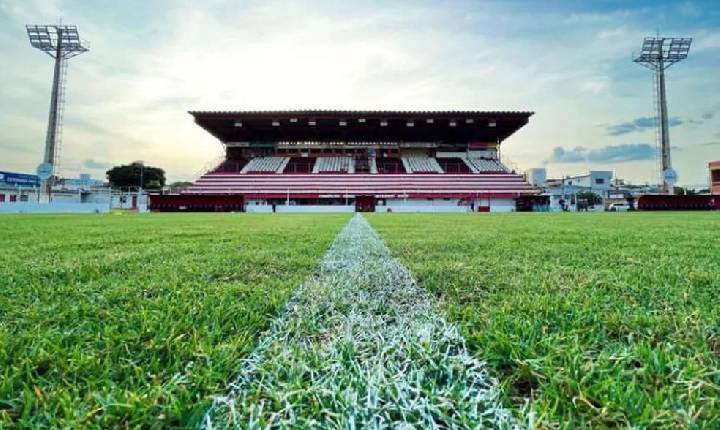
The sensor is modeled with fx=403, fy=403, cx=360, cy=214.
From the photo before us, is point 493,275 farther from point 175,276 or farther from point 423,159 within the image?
point 423,159

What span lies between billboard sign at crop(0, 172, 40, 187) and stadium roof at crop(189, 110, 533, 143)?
60.4 feet

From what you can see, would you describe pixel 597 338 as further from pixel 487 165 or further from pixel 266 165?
pixel 487 165

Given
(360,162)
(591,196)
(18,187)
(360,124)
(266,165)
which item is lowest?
(591,196)

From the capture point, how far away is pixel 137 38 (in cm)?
1575

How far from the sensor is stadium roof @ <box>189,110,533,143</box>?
102ft

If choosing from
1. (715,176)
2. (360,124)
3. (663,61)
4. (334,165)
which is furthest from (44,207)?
(715,176)

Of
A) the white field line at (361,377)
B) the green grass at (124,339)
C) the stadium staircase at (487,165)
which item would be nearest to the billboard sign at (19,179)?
the stadium staircase at (487,165)

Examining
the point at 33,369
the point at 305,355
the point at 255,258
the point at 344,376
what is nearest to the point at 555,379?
the point at 344,376

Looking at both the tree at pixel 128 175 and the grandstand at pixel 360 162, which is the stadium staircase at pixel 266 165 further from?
the tree at pixel 128 175

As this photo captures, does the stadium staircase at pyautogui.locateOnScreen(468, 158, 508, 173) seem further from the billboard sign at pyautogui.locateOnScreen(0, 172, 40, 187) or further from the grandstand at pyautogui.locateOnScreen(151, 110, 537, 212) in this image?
the billboard sign at pyautogui.locateOnScreen(0, 172, 40, 187)

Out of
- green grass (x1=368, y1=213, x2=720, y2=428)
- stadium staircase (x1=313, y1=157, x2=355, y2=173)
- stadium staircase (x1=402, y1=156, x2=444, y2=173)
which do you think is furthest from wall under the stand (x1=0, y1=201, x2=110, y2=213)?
green grass (x1=368, y1=213, x2=720, y2=428)

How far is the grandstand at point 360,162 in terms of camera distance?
29.2m

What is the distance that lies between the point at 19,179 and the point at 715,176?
2781 inches

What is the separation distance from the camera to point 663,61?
34781 millimetres
